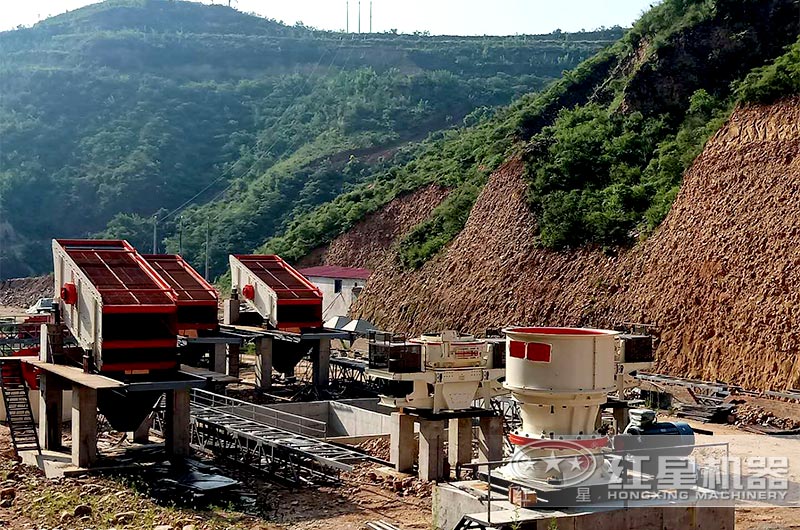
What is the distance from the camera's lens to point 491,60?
132 meters

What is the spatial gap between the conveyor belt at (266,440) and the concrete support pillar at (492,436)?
2680 millimetres

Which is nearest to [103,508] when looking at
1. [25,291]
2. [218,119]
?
[25,291]

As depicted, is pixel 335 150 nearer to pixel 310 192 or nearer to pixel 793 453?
pixel 310 192

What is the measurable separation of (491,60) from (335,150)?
38861mm

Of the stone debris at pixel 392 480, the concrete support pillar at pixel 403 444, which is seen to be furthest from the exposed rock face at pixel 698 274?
the stone debris at pixel 392 480

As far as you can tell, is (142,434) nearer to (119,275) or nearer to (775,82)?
(119,275)

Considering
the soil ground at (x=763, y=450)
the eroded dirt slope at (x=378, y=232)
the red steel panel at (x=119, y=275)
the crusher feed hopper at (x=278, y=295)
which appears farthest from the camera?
the eroded dirt slope at (x=378, y=232)

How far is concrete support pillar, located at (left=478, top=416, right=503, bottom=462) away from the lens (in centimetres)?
2138

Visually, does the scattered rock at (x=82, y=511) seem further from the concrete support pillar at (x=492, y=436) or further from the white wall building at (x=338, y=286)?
the white wall building at (x=338, y=286)

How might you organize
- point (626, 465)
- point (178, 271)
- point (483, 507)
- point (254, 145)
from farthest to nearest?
1. point (254, 145)
2. point (178, 271)
3. point (626, 465)
4. point (483, 507)

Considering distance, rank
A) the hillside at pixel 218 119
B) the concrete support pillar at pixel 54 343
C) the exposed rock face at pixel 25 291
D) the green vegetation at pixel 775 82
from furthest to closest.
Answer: the hillside at pixel 218 119
the exposed rock face at pixel 25 291
the green vegetation at pixel 775 82
the concrete support pillar at pixel 54 343

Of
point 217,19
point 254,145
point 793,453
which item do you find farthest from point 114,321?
A: point 217,19

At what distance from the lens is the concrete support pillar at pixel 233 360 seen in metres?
38.2

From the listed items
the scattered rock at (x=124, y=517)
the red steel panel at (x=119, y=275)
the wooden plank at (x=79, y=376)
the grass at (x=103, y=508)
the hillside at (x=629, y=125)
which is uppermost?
the hillside at (x=629, y=125)
